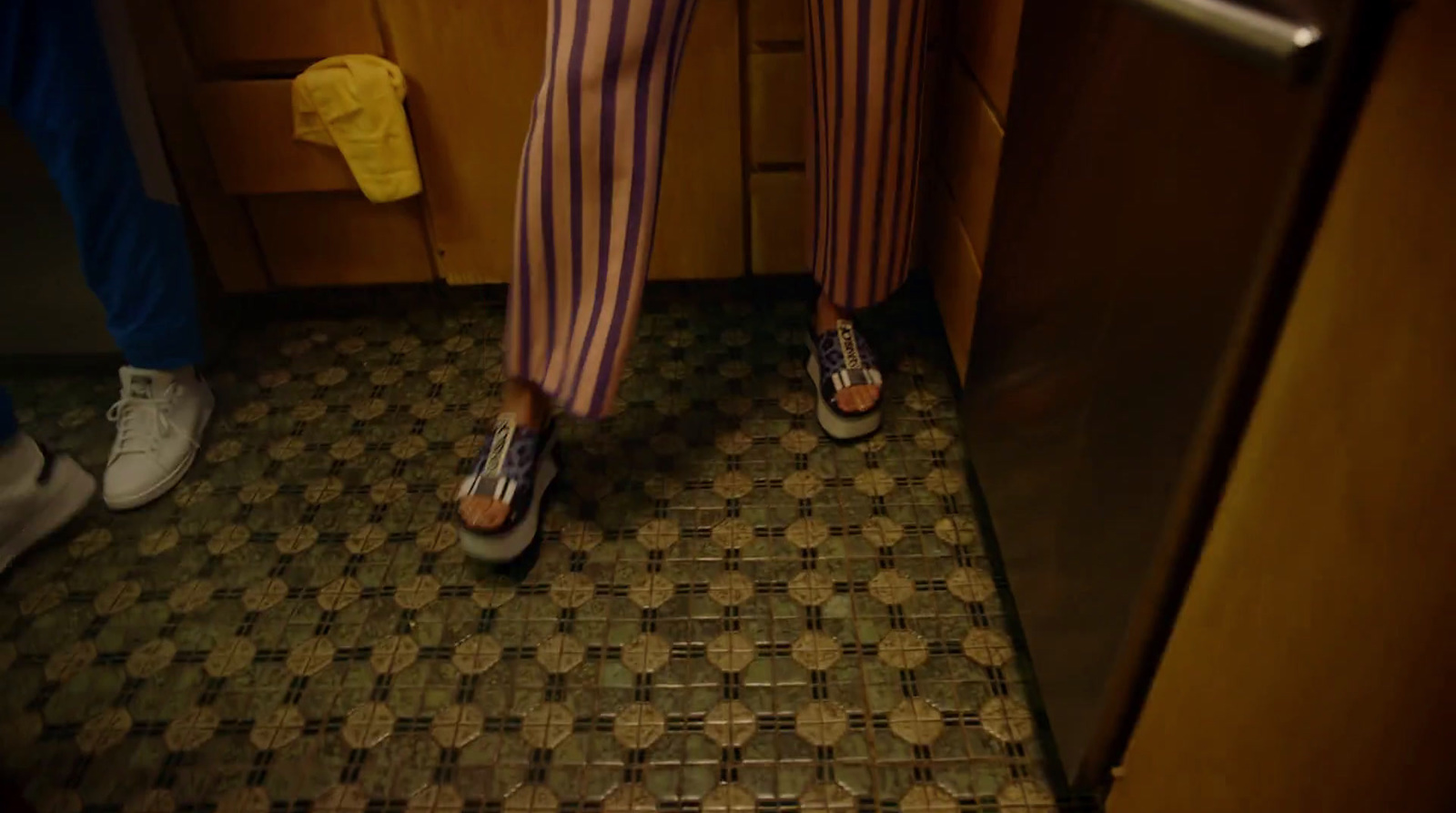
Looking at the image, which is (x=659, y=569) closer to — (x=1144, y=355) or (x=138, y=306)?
(x=1144, y=355)

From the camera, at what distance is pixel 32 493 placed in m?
1.04

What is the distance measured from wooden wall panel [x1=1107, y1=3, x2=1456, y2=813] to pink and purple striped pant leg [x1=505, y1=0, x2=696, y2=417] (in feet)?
2.02

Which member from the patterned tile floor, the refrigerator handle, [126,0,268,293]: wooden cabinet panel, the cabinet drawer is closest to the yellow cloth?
the cabinet drawer

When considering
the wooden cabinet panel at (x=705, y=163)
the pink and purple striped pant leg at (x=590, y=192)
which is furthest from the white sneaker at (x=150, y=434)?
the wooden cabinet panel at (x=705, y=163)

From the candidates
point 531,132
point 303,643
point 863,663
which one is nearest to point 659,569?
point 863,663

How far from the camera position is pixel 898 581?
0.97 metres

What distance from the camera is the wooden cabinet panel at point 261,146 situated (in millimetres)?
1173

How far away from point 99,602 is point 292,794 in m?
0.38

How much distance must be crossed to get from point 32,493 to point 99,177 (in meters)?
0.38

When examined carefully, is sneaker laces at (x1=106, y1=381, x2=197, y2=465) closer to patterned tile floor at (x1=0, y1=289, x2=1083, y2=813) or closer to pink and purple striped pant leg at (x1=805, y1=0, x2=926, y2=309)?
Result: patterned tile floor at (x1=0, y1=289, x2=1083, y2=813)

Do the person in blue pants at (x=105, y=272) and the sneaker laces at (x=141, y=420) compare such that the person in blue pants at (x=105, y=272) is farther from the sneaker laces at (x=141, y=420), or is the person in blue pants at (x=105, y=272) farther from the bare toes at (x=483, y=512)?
the bare toes at (x=483, y=512)

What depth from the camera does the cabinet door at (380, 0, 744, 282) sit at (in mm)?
1125

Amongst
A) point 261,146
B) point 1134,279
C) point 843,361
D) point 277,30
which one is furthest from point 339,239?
point 1134,279

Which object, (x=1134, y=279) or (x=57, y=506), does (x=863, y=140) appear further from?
(x=57, y=506)
